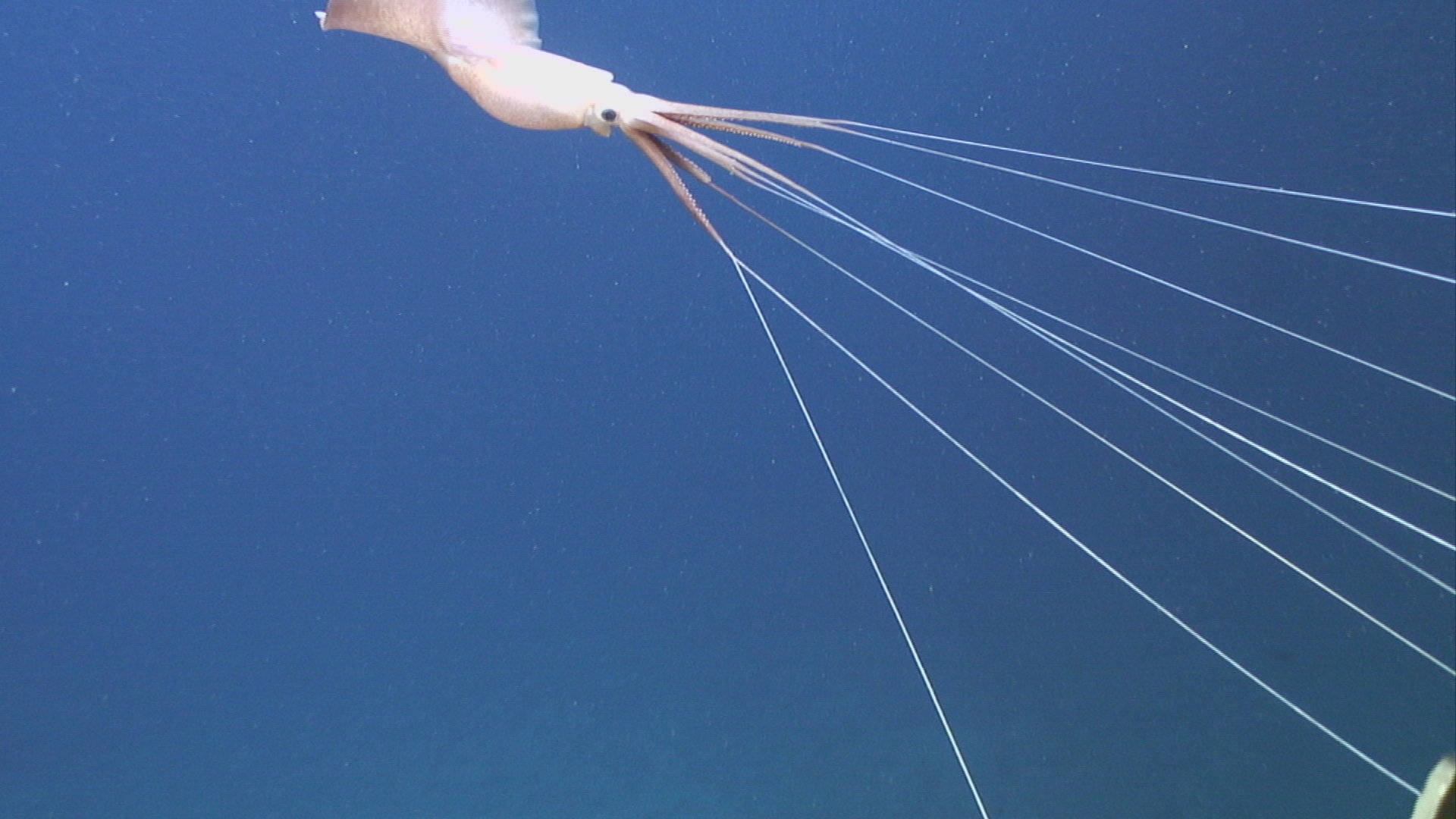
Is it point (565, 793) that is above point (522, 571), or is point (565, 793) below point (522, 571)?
below

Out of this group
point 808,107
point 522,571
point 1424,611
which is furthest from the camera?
point 1424,611

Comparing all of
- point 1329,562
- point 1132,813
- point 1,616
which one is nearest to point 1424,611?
point 1329,562

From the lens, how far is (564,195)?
2525mm

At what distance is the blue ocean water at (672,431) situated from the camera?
8.00ft

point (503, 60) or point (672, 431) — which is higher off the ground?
point (503, 60)

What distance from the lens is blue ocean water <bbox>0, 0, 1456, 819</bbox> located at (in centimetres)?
244

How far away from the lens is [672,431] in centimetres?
279

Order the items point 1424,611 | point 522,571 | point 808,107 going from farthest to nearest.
Result: point 1424,611
point 522,571
point 808,107

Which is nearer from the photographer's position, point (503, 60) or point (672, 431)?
point (503, 60)

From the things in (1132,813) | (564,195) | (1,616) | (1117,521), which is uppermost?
(564,195)

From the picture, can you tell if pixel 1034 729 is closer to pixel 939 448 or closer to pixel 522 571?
pixel 939 448

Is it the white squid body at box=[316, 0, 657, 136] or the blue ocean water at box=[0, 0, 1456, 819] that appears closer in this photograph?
the white squid body at box=[316, 0, 657, 136]

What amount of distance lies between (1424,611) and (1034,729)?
1.14 meters

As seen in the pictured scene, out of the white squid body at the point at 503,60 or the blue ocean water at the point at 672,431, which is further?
the blue ocean water at the point at 672,431
